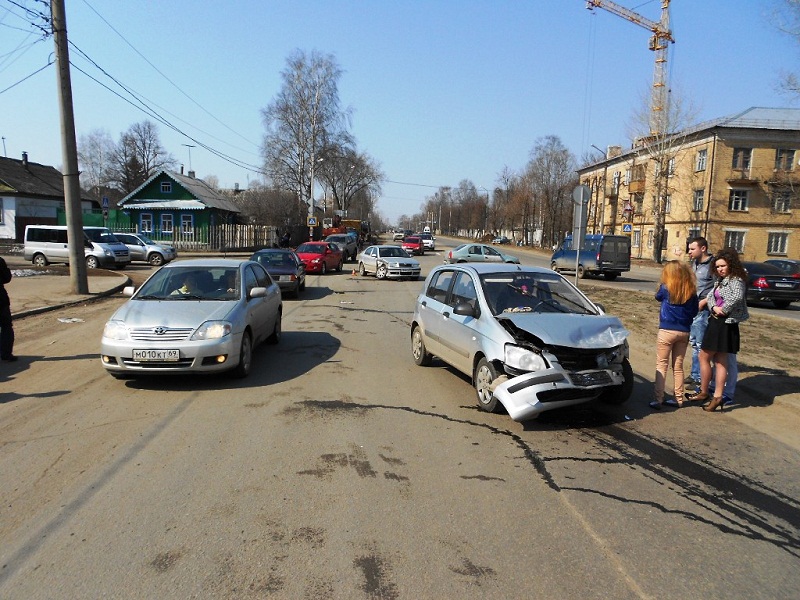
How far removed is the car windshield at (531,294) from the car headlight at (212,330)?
3.20 metres

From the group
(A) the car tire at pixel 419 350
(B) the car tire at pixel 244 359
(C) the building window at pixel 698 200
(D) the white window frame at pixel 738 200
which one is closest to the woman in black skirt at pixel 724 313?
(A) the car tire at pixel 419 350

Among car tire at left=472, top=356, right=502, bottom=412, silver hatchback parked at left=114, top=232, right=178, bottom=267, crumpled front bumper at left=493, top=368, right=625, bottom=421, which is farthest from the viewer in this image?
silver hatchback parked at left=114, top=232, right=178, bottom=267

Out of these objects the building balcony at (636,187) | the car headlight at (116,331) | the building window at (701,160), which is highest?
the building window at (701,160)

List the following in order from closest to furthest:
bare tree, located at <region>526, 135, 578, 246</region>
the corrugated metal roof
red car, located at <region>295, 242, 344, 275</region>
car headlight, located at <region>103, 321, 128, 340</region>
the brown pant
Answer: the brown pant < car headlight, located at <region>103, 321, 128, 340</region> < red car, located at <region>295, 242, 344, 275</region> < the corrugated metal roof < bare tree, located at <region>526, 135, 578, 246</region>

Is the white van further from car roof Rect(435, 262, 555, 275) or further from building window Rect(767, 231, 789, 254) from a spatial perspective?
building window Rect(767, 231, 789, 254)

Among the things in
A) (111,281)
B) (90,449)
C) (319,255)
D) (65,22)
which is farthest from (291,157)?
(90,449)

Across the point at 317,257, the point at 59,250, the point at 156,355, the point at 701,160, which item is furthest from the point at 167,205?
the point at 701,160

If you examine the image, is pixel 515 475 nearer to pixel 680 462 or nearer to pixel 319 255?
pixel 680 462

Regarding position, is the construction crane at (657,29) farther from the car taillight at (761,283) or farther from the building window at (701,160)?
the car taillight at (761,283)

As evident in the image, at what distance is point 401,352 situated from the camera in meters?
9.55

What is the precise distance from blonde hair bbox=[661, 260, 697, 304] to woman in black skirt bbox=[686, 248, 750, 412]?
0.98ft

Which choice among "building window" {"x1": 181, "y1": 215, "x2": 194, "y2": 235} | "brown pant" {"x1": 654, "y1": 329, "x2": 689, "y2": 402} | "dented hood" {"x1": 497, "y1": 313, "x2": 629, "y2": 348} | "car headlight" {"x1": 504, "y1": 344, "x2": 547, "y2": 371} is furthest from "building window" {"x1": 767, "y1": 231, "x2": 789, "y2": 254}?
"car headlight" {"x1": 504, "y1": 344, "x2": 547, "y2": 371}

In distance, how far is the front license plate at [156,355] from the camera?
663 centimetres

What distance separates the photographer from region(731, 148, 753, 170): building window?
46906 millimetres
